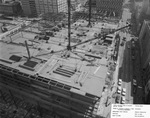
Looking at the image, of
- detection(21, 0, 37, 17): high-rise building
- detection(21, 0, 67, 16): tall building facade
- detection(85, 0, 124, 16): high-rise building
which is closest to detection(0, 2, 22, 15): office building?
detection(21, 0, 37, 17): high-rise building

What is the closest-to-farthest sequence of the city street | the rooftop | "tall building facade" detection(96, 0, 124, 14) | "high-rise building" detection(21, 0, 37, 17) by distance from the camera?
the rooftop
the city street
"tall building facade" detection(96, 0, 124, 14)
"high-rise building" detection(21, 0, 37, 17)

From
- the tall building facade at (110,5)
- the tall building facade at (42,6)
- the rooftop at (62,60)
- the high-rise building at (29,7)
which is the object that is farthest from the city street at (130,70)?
the high-rise building at (29,7)

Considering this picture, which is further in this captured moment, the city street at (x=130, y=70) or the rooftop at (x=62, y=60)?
the city street at (x=130, y=70)

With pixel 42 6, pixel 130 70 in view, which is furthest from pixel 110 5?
pixel 130 70

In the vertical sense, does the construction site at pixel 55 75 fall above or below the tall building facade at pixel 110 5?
below
